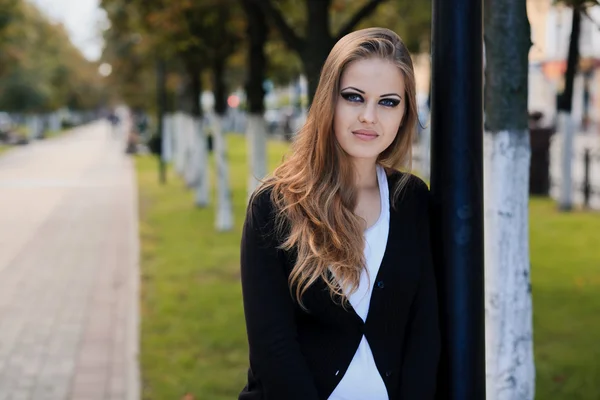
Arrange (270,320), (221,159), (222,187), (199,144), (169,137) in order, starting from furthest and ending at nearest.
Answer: (169,137)
(199,144)
(221,159)
(222,187)
(270,320)

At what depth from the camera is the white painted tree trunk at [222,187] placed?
44.0 feet

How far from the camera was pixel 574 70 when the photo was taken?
515 inches

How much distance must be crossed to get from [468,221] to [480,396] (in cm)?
49

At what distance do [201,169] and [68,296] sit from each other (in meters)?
7.73

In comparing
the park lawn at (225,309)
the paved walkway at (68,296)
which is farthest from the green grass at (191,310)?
the paved walkway at (68,296)

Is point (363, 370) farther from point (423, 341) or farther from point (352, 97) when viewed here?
point (352, 97)

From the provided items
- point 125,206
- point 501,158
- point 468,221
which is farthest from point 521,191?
point 125,206

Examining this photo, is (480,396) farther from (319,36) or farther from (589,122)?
(589,122)

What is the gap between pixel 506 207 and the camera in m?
4.04

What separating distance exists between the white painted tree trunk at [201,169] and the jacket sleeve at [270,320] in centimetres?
1449

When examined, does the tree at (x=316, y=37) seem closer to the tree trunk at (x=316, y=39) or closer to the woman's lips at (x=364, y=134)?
the tree trunk at (x=316, y=39)

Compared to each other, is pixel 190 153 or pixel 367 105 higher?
pixel 367 105

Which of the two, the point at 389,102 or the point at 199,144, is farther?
the point at 199,144

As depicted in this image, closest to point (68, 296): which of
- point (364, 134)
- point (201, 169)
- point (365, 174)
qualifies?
point (365, 174)
